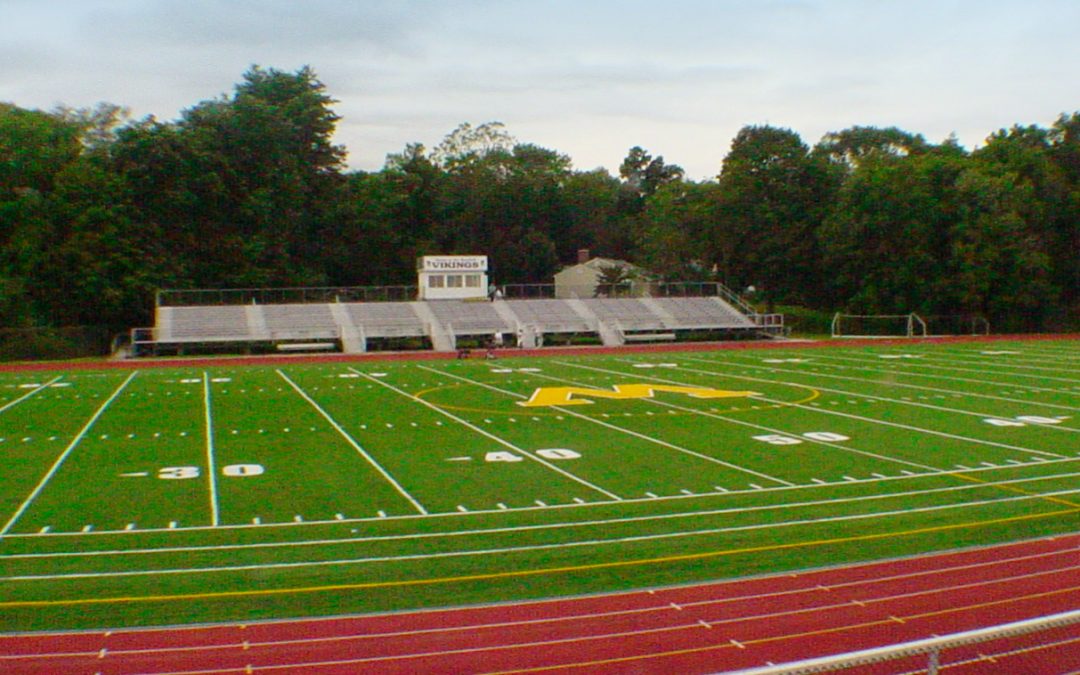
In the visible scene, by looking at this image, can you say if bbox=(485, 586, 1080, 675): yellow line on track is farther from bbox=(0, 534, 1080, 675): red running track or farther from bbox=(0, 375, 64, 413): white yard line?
bbox=(0, 375, 64, 413): white yard line

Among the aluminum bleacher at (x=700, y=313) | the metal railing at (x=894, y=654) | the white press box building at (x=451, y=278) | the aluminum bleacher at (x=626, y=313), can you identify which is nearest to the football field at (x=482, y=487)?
the metal railing at (x=894, y=654)

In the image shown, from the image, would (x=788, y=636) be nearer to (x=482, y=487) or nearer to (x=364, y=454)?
(x=482, y=487)

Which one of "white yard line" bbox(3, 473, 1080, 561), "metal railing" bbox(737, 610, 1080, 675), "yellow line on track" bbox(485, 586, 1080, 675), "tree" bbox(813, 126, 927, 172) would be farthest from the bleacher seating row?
"tree" bbox(813, 126, 927, 172)

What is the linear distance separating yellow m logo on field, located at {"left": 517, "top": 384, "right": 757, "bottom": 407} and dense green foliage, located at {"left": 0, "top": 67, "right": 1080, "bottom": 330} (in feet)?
98.6

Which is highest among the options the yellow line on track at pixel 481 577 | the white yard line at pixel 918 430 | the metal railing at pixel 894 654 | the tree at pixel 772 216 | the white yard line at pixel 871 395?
the tree at pixel 772 216

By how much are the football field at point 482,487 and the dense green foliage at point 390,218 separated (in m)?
25.3

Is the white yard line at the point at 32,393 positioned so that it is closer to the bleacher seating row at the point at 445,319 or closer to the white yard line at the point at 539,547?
the bleacher seating row at the point at 445,319

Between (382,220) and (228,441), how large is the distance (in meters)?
54.7

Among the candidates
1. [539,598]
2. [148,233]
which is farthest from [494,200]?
[539,598]

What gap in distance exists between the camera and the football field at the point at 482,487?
1022cm

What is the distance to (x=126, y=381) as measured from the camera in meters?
31.8

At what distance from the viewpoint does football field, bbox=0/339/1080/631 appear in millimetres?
10219

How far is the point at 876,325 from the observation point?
57.7 m

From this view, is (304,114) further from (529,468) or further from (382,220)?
(529,468)
